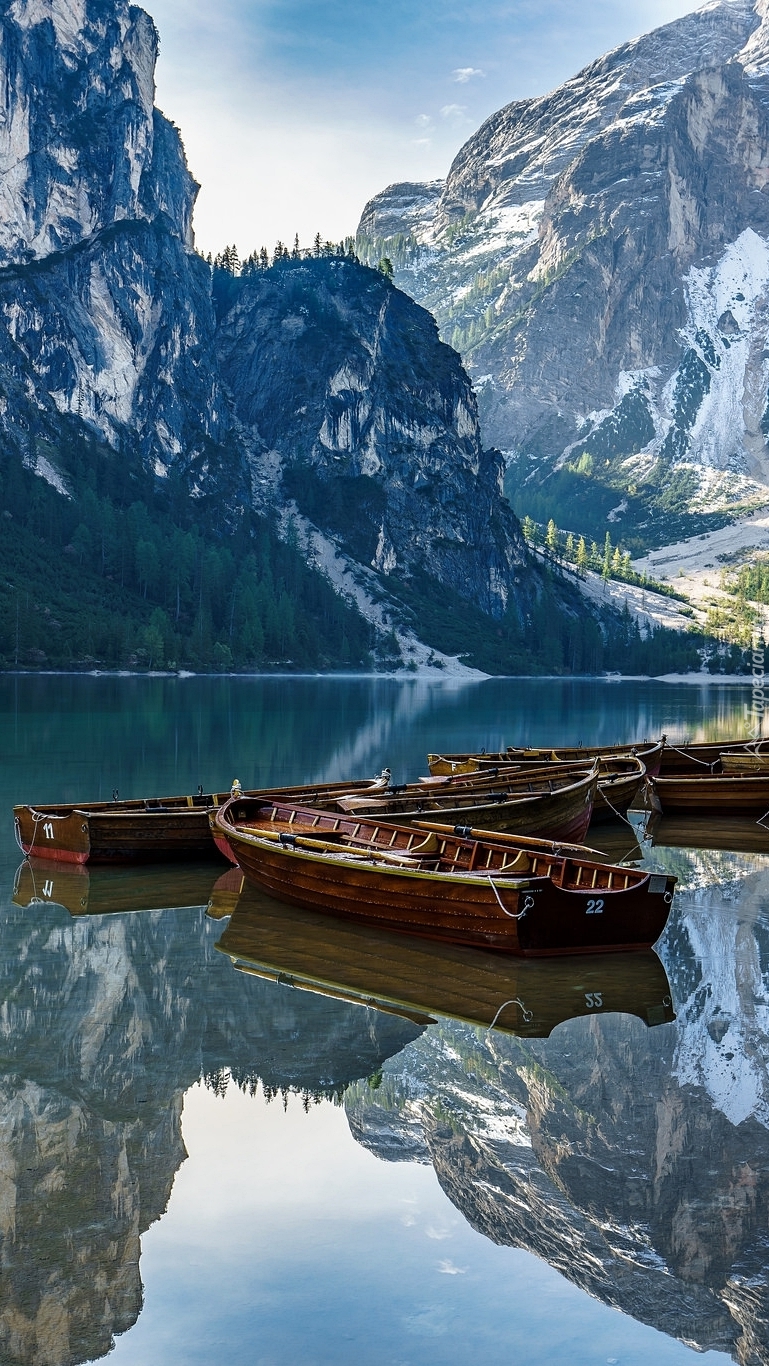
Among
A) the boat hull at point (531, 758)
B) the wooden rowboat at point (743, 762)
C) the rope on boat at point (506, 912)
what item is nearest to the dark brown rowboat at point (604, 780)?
the boat hull at point (531, 758)

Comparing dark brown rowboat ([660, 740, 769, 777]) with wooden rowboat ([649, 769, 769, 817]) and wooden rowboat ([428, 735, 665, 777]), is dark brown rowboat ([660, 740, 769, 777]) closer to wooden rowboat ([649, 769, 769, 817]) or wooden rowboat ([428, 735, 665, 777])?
wooden rowboat ([428, 735, 665, 777])

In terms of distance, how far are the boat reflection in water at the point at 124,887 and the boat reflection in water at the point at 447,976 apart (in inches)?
124

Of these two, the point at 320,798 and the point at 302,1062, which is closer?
the point at 302,1062

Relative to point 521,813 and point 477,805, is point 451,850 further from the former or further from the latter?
point 521,813

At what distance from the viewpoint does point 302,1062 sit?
686 inches

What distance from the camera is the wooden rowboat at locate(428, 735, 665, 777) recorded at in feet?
157

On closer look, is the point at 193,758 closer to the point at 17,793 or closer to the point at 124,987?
the point at 17,793

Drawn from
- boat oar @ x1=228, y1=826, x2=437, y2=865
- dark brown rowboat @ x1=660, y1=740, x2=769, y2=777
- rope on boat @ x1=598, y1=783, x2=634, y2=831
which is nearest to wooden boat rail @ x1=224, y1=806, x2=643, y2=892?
boat oar @ x1=228, y1=826, x2=437, y2=865

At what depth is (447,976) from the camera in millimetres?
22438

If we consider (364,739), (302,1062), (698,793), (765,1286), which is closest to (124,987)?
(302,1062)

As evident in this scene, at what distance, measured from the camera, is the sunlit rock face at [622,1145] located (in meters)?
11.6

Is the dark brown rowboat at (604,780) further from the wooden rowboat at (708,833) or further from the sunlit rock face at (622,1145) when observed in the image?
the sunlit rock face at (622,1145)

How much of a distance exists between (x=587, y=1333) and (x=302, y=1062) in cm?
733

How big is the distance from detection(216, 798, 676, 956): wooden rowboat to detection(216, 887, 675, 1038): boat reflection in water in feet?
1.45
